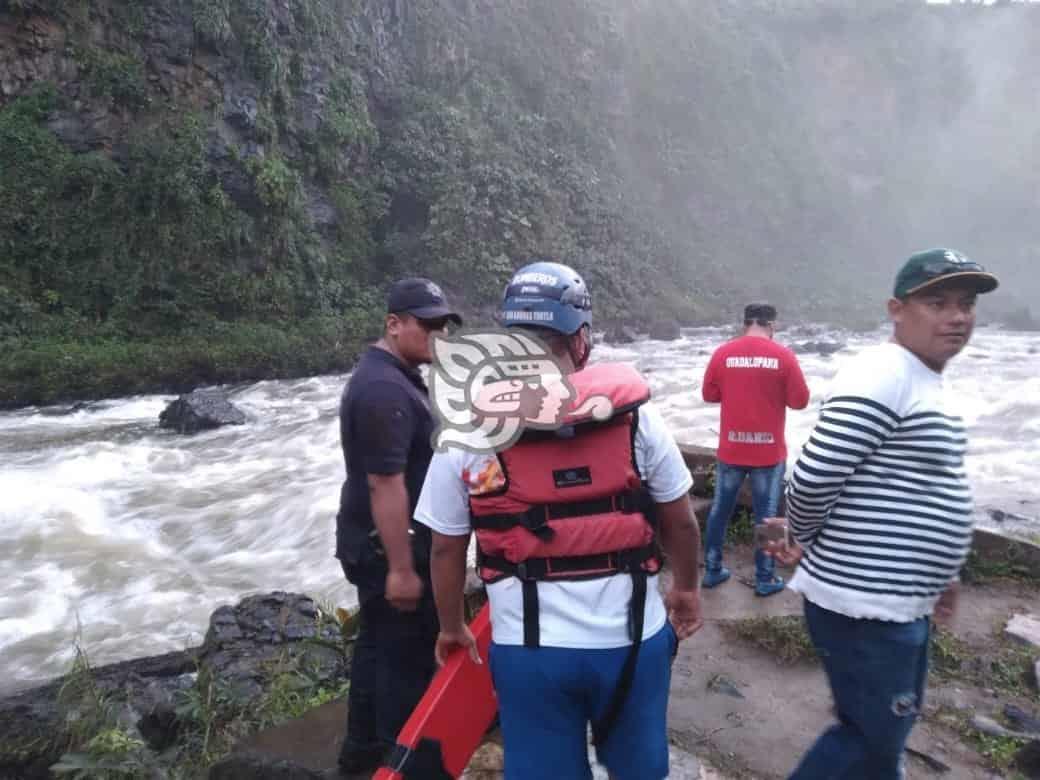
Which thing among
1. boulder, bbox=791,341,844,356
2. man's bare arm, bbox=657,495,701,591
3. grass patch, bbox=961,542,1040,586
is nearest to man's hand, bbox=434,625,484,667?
man's bare arm, bbox=657,495,701,591

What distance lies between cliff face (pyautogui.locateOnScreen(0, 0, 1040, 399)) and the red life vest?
14.5 metres

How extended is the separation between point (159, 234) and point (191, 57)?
15.6 ft

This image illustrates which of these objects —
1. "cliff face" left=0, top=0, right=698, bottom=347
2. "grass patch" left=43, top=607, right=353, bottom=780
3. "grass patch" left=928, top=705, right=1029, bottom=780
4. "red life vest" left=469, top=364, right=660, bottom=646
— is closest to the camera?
"red life vest" left=469, top=364, right=660, bottom=646

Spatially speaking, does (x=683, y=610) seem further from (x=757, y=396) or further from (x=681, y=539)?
(x=757, y=396)

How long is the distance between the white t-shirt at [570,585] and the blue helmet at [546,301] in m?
0.28

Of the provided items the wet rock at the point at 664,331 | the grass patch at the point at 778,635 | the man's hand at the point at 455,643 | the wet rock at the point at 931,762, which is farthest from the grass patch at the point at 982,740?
the wet rock at the point at 664,331

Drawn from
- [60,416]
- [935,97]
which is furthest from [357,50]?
[935,97]

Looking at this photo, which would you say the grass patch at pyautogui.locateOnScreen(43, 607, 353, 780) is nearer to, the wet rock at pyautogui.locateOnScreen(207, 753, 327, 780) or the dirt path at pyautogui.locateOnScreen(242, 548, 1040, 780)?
the wet rock at pyautogui.locateOnScreen(207, 753, 327, 780)

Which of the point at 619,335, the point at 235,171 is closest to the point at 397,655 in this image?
the point at 235,171

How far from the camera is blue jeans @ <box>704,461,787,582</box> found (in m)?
4.42

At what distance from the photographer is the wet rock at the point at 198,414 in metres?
12.1

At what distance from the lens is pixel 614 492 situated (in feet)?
5.63

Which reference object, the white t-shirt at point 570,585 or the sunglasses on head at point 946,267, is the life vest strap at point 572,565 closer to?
the white t-shirt at point 570,585

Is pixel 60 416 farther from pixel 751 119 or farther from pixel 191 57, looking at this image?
pixel 751 119
